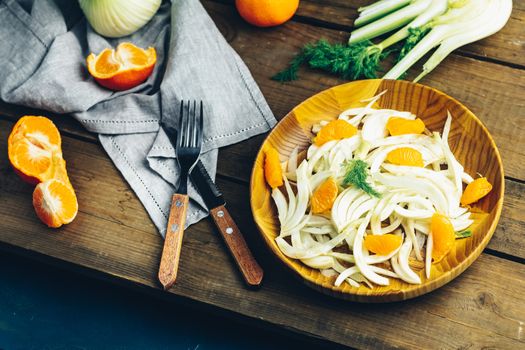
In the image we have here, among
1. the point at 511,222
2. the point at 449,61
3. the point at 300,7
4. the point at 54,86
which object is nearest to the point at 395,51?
the point at 449,61

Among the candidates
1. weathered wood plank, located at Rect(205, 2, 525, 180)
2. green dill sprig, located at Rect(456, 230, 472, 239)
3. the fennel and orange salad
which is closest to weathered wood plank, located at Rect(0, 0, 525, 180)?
weathered wood plank, located at Rect(205, 2, 525, 180)

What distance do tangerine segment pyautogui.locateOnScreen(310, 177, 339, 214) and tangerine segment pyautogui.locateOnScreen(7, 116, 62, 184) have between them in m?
0.84

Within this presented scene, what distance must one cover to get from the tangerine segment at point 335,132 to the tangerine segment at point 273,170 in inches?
5.3

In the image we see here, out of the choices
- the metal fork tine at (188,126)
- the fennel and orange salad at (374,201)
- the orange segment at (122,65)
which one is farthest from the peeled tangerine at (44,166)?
the fennel and orange salad at (374,201)

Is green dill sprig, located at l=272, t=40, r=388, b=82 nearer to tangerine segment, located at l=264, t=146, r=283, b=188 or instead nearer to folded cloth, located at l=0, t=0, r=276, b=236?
folded cloth, located at l=0, t=0, r=276, b=236

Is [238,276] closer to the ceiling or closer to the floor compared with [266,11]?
closer to the floor

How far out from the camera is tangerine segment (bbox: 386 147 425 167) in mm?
1827

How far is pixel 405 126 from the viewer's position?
75.2 inches

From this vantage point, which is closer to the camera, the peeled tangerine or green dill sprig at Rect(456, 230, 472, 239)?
green dill sprig at Rect(456, 230, 472, 239)

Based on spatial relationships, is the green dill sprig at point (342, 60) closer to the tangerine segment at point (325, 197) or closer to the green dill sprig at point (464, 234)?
the tangerine segment at point (325, 197)

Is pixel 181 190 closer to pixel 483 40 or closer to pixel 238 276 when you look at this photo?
pixel 238 276

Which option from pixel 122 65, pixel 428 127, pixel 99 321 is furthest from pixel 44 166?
pixel 428 127

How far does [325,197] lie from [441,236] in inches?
12.4

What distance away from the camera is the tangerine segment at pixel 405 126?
6.27 feet
